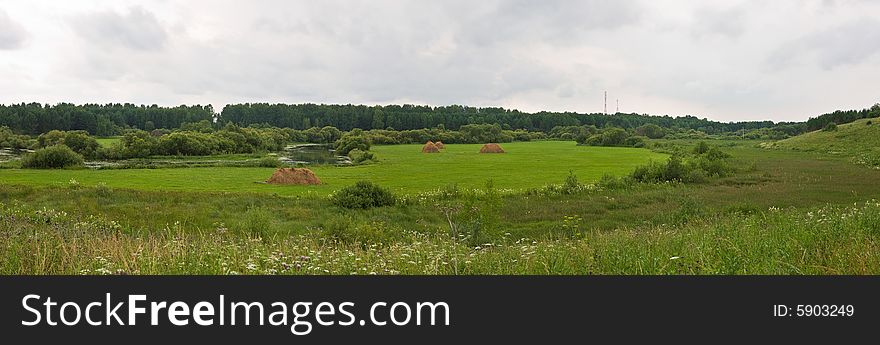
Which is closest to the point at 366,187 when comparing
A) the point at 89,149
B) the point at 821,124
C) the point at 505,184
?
the point at 505,184

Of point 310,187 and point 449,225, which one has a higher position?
point 310,187

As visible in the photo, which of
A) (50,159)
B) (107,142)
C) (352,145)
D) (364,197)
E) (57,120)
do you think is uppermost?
(57,120)

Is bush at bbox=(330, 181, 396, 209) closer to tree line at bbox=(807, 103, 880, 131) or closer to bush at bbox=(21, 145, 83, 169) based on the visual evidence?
bush at bbox=(21, 145, 83, 169)

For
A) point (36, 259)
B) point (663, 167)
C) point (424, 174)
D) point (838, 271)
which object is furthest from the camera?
point (424, 174)

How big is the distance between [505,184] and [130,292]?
135ft

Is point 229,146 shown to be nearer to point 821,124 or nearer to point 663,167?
point 663,167

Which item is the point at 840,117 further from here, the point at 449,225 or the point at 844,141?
the point at 449,225

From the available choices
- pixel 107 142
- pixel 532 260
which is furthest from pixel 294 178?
pixel 107 142

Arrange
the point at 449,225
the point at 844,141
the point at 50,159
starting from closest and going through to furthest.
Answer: the point at 449,225 < the point at 50,159 < the point at 844,141

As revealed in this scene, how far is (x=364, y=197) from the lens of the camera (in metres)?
30.1

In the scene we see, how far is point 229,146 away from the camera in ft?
327

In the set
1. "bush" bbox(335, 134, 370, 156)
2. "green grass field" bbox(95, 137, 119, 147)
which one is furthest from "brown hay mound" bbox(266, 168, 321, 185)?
"green grass field" bbox(95, 137, 119, 147)

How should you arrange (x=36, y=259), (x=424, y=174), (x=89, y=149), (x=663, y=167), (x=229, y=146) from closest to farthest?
(x=36, y=259) → (x=663, y=167) → (x=424, y=174) → (x=89, y=149) → (x=229, y=146)

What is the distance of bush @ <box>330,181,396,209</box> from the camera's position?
2970 centimetres
